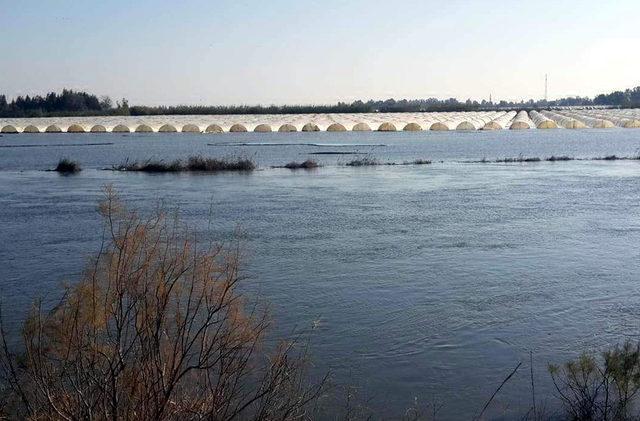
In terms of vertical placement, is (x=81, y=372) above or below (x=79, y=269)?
above

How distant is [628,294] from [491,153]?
2008 cm

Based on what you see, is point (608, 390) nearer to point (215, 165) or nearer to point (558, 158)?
point (215, 165)

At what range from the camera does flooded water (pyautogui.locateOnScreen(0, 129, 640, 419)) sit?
5305 millimetres

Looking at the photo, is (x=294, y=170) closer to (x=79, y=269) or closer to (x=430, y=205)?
(x=430, y=205)

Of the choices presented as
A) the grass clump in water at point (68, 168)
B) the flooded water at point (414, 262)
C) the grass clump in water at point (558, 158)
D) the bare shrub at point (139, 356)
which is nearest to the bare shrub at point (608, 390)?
the flooded water at point (414, 262)

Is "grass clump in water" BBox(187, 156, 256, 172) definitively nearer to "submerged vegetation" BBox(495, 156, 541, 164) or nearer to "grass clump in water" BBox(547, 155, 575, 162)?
"submerged vegetation" BBox(495, 156, 541, 164)

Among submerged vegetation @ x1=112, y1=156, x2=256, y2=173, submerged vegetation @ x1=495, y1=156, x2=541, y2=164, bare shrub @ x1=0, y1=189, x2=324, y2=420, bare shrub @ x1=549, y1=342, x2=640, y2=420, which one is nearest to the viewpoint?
bare shrub @ x1=0, y1=189, x2=324, y2=420

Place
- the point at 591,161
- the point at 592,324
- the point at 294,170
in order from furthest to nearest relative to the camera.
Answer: the point at 591,161, the point at 294,170, the point at 592,324

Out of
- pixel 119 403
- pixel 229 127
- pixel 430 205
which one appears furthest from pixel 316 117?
pixel 119 403

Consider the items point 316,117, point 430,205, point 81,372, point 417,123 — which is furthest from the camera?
point 316,117

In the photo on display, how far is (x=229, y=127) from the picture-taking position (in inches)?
1918

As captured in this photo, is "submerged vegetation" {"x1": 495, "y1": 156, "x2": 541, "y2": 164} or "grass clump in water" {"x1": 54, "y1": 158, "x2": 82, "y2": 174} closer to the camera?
"grass clump in water" {"x1": 54, "y1": 158, "x2": 82, "y2": 174}

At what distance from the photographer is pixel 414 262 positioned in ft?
27.2

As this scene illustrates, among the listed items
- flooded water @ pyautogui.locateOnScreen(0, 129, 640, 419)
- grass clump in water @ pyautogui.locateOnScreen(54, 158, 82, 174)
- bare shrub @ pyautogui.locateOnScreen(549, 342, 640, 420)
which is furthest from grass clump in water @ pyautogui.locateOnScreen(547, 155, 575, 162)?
bare shrub @ pyautogui.locateOnScreen(549, 342, 640, 420)
